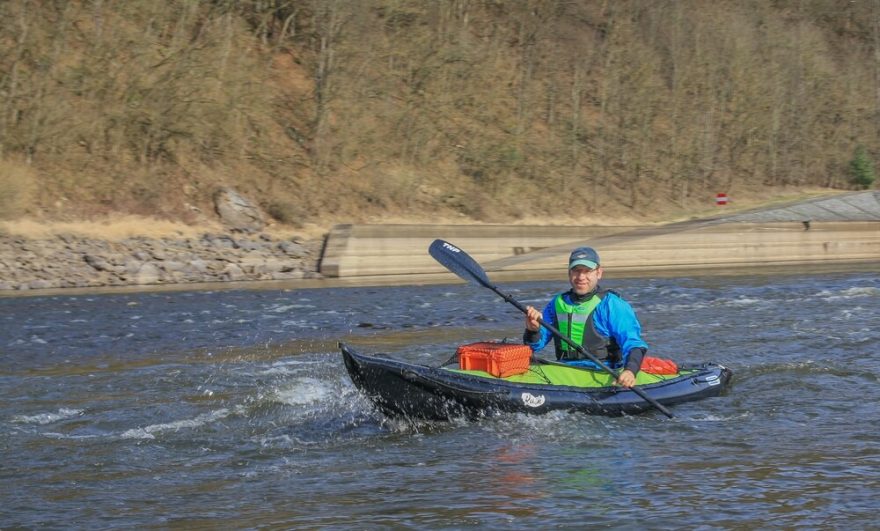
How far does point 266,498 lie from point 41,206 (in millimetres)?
16802

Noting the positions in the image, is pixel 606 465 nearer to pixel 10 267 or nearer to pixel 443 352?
pixel 443 352

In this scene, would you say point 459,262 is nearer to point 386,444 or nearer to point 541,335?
point 541,335

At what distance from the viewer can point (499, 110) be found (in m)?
31.0

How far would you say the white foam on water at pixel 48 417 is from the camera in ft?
26.7

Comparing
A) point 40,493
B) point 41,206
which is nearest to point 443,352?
point 40,493

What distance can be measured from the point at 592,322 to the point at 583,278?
0.37 meters

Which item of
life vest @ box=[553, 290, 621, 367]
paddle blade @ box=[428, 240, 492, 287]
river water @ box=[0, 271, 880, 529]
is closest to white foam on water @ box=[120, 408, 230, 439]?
river water @ box=[0, 271, 880, 529]

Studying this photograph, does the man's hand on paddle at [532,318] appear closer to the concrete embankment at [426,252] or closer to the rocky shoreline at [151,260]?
the concrete embankment at [426,252]

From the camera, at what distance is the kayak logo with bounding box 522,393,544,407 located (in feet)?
25.0

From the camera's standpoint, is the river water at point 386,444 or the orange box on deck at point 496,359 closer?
the river water at point 386,444

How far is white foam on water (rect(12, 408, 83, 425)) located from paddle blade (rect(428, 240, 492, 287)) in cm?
300

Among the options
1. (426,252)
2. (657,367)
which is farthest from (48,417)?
(426,252)

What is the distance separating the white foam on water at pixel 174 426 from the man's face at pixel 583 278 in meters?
2.77

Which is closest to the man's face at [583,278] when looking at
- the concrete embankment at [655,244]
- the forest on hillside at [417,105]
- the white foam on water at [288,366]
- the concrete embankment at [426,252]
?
the white foam on water at [288,366]
